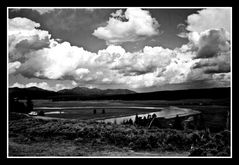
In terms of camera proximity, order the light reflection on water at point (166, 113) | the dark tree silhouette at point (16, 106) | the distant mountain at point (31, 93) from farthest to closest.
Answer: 1. the light reflection on water at point (166, 113)
2. the dark tree silhouette at point (16, 106)
3. the distant mountain at point (31, 93)

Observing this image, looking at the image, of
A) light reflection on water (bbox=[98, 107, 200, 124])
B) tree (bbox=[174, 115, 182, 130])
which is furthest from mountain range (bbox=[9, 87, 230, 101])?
tree (bbox=[174, 115, 182, 130])

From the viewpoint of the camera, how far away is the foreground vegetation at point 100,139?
20.2 feet

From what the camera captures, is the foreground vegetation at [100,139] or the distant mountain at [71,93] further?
the distant mountain at [71,93]

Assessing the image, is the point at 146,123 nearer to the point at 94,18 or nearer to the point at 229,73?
the point at 229,73

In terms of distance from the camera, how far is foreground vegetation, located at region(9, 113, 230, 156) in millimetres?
6164

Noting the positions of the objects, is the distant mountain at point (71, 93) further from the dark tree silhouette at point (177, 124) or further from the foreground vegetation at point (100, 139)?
the dark tree silhouette at point (177, 124)

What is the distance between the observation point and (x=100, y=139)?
21.3ft

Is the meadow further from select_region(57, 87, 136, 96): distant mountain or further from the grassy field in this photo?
select_region(57, 87, 136, 96): distant mountain

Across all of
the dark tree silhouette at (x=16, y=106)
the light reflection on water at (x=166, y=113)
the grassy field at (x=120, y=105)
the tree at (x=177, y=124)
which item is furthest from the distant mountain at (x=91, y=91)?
the tree at (x=177, y=124)

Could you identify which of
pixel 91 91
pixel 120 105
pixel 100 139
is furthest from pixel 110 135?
pixel 91 91

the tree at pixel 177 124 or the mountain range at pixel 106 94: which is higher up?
the mountain range at pixel 106 94

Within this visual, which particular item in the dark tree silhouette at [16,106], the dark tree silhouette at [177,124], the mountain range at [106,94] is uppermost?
the mountain range at [106,94]

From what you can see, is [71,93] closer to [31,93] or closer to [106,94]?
[106,94]
